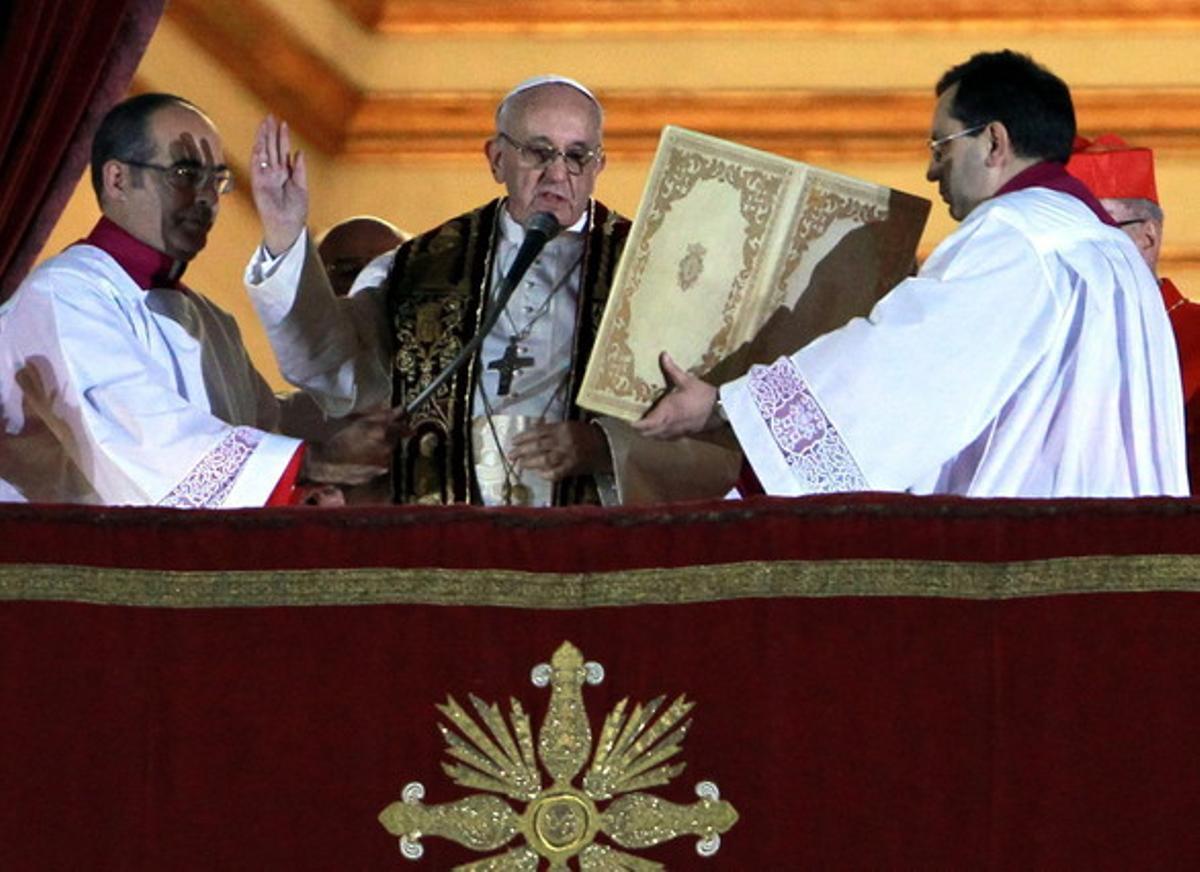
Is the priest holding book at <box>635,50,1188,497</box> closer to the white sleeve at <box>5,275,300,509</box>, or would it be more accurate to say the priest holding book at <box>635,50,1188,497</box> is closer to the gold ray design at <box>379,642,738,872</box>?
the white sleeve at <box>5,275,300,509</box>

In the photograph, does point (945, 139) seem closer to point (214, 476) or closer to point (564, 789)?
point (214, 476)

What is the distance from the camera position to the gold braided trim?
3.18 m

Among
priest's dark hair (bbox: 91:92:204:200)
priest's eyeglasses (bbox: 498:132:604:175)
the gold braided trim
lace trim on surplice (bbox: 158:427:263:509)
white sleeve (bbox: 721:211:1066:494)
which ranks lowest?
the gold braided trim

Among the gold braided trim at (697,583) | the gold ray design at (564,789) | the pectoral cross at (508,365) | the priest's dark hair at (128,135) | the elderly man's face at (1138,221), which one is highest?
the elderly man's face at (1138,221)

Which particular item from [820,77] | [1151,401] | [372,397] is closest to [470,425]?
[372,397]

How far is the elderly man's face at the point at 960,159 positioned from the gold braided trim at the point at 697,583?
1.02m

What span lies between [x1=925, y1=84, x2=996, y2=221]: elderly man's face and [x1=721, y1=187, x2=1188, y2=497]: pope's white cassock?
0.14 m

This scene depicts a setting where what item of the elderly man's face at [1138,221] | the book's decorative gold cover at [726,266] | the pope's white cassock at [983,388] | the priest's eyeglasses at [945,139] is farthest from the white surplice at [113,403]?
the elderly man's face at [1138,221]

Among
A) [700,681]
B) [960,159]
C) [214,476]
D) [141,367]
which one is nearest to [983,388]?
[960,159]

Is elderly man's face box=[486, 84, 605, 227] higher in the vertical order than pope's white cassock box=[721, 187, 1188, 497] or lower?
higher

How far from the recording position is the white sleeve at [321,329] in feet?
14.3

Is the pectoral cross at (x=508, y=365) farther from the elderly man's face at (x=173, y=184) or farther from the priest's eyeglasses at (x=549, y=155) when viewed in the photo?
the elderly man's face at (x=173, y=184)

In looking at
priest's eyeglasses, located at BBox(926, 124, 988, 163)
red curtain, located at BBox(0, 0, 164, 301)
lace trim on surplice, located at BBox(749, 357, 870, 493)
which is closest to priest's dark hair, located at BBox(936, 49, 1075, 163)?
priest's eyeglasses, located at BBox(926, 124, 988, 163)

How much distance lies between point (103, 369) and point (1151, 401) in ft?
5.25
